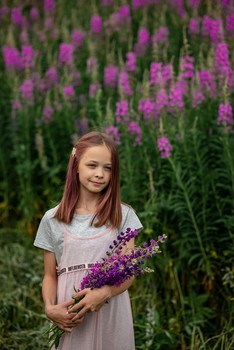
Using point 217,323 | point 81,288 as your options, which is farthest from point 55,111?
point 81,288

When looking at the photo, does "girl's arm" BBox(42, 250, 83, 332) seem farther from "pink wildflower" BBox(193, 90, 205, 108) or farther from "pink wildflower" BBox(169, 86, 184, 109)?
"pink wildflower" BBox(193, 90, 205, 108)

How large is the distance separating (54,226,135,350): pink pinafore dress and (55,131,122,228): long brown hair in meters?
0.06

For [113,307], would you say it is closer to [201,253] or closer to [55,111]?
[201,253]

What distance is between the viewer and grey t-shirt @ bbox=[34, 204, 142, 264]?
8.90ft

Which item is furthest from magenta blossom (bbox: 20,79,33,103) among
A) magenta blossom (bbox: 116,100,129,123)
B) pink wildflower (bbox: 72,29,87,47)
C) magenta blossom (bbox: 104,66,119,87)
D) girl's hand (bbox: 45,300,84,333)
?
girl's hand (bbox: 45,300,84,333)

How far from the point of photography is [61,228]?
2732 millimetres

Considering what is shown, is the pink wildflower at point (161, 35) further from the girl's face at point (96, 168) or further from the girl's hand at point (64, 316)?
the girl's hand at point (64, 316)

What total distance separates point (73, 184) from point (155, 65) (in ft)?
8.11

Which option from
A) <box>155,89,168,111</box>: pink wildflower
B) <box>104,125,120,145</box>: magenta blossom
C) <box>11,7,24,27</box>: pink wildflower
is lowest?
<box>104,125,120,145</box>: magenta blossom

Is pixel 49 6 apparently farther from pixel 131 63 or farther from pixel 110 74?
pixel 131 63

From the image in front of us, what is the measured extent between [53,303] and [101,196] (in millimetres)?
528

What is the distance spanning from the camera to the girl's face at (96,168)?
2.68 meters

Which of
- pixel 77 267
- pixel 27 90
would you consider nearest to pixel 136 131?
pixel 27 90

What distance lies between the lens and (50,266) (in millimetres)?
2809
